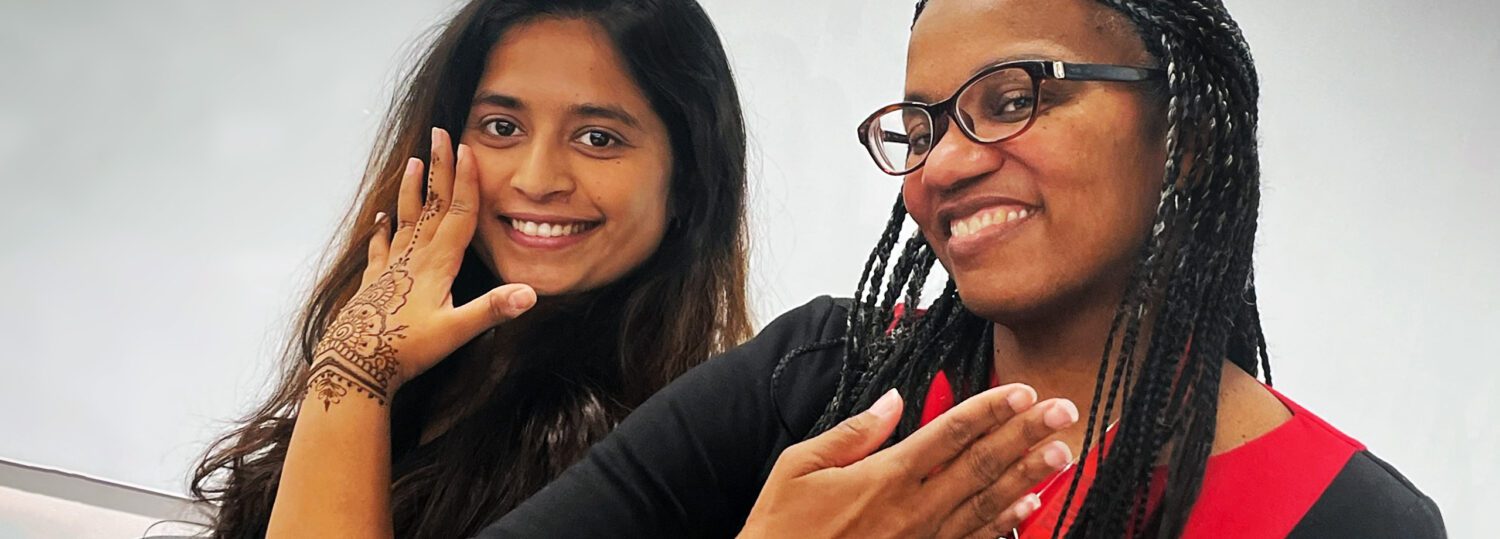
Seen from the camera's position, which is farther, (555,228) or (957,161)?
(555,228)

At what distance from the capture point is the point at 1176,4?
86 cm

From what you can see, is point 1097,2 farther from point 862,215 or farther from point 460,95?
point 460,95

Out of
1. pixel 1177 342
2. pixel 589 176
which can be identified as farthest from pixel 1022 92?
pixel 589 176

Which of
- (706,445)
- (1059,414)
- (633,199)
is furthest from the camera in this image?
(633,199)

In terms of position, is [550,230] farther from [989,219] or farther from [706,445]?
[989,219]

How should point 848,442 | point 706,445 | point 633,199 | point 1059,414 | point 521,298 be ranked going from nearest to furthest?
point 1059,414 → point 848,442 → point 706,445 → point 521,298 → point 633,199

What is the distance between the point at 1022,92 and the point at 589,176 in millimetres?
542

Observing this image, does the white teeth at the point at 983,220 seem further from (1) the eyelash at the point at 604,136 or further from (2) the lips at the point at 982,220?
(1) the eyelash at the point at 604,136

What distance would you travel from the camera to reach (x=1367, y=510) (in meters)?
0.81

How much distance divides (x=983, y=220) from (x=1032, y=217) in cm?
3

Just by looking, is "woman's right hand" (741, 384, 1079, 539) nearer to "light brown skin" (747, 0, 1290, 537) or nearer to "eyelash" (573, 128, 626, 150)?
"light brown skin" (747, 0, 1290, 537)

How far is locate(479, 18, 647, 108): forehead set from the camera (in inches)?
50.9

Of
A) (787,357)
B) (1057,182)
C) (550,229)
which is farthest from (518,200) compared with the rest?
(1057,182)

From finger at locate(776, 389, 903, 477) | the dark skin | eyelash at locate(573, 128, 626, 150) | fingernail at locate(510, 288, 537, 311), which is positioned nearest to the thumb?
finger at locate(776, 389, 903, 477)
